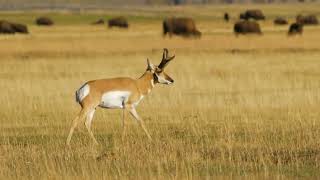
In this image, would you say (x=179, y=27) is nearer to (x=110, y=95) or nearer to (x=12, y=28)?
(x=12, y=28)

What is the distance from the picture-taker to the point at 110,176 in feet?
38.3

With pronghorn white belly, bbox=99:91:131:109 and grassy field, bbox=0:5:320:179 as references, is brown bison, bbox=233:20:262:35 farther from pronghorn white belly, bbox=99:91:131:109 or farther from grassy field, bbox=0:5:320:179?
pronghorn white belly, bbox=99:91:131:109

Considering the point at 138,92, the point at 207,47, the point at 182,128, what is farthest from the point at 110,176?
the point at 207,47

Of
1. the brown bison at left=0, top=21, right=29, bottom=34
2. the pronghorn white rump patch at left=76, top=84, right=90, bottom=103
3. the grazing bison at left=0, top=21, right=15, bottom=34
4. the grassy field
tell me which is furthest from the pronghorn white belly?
the grazing bison at left=0, top=21, right=15, bottom=34

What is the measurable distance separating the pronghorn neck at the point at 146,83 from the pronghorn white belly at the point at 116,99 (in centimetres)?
46

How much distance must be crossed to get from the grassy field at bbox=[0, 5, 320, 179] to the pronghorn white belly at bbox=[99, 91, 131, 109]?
2.09ft

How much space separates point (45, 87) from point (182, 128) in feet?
32.9

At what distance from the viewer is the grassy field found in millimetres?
12469

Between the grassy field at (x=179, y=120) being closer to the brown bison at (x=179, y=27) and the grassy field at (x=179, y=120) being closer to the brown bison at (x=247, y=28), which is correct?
the brown bison at (x=179, y=27)

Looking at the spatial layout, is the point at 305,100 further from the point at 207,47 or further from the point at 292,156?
the point at 207,47

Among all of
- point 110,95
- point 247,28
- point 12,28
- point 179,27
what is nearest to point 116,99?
point 110,95

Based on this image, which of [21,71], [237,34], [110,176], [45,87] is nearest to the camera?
[110,176]

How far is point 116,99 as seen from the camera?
15.8m

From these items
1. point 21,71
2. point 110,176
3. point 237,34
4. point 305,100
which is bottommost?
point 110,176
